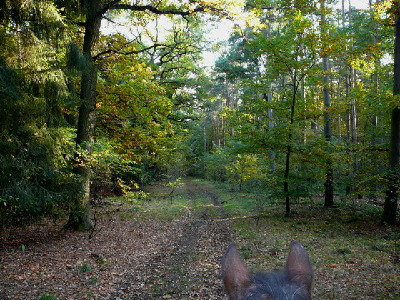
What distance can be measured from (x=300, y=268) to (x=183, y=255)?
8578 mm

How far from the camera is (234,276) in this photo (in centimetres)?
130

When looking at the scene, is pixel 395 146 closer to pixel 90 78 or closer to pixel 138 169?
pixel 138 169

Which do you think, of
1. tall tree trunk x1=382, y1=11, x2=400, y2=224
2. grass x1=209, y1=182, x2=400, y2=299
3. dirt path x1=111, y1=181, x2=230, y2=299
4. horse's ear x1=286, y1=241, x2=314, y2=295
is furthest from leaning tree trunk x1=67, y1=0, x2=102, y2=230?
tall tree trunk x1=382, y1=11, x2=400, y2=224

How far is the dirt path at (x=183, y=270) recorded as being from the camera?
21.4 ft

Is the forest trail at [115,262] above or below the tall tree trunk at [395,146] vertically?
below

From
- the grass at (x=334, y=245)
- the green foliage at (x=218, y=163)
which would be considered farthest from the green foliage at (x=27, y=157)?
the green foliage at (x=218, y=163)

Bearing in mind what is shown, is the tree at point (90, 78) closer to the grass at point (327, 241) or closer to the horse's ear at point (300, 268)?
the grass at point (327, 241)

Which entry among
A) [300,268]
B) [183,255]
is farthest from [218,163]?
[300,268]

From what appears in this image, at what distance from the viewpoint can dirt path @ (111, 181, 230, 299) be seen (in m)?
6.53

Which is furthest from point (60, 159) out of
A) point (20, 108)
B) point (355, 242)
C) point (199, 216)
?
point (355, 242)

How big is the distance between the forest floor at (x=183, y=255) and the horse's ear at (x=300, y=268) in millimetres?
5548

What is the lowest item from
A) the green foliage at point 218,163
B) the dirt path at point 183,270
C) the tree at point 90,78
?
the dirt path at point 183,270

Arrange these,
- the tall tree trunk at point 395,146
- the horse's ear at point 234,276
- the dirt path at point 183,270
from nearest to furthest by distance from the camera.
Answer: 1. the horse's ear at point 234,276
2. the dirt path at point 183,270
3. the tall tree trunk at point 395,146

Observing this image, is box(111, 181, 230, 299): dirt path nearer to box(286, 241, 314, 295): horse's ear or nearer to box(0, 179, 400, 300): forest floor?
box(0, 179, 400, 300): forest floor
